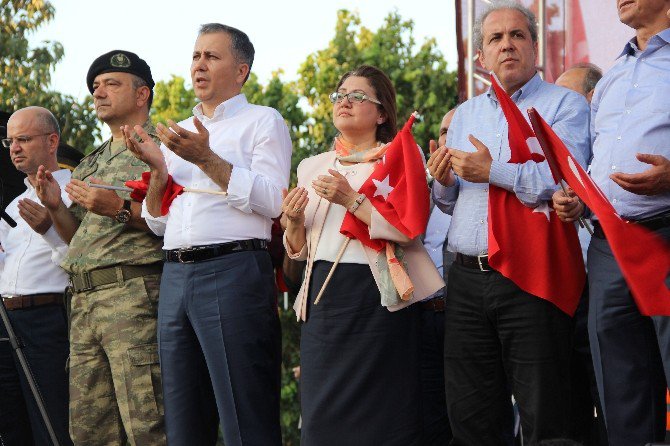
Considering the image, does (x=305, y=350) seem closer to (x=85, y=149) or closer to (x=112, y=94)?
(x=112, y=94)

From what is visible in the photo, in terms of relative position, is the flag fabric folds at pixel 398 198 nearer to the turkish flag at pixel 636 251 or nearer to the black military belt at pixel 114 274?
the turkish flag at pixel 636 251

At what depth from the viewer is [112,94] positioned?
212 inches

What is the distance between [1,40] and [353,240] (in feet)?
40.3

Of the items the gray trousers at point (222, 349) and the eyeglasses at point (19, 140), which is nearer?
the gray trousers at point (222, 349)

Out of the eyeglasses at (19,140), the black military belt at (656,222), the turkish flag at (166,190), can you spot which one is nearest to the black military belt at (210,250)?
the turkish flag at (166,190)

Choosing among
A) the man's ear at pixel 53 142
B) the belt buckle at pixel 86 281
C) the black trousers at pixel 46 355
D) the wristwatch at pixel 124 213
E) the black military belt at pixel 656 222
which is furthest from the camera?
the man's ear at pixel 53 142

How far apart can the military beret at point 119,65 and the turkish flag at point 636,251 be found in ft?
8.91

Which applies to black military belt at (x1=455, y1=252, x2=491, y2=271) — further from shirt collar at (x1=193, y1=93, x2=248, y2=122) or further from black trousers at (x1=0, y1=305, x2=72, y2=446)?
black trousers at (x1=0, y1=305, x2=72, y2=446)

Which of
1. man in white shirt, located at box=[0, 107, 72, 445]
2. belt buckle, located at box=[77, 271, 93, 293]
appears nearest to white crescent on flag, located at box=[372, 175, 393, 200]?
belt buckle, located at box=[77, 271, 93, 293]

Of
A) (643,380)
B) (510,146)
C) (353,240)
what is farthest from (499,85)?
(643,380)

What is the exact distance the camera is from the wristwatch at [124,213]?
4934mm

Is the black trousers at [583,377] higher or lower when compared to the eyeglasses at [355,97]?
lower

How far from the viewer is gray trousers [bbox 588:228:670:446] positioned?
3.69m

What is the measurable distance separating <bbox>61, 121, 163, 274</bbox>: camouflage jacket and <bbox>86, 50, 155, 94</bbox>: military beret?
0.41 meters
